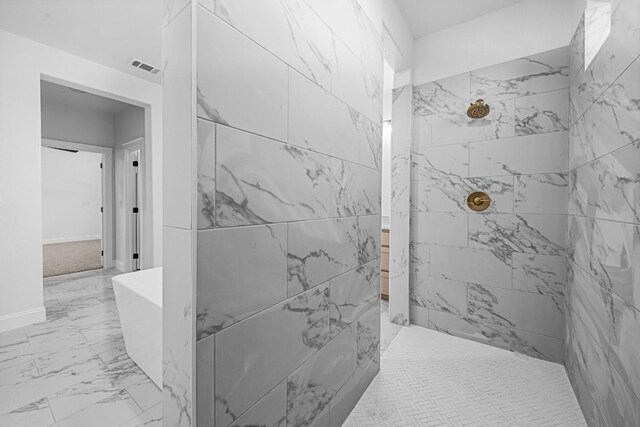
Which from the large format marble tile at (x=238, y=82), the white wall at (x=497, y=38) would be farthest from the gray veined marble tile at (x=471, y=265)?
the large format marble tile at (x=238, y=82)

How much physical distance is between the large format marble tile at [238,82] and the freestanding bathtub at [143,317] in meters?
1.34

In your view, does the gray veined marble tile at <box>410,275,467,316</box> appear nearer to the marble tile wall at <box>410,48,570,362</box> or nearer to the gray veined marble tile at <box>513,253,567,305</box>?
the marble tile wall at <box>410,48,570,362</box>

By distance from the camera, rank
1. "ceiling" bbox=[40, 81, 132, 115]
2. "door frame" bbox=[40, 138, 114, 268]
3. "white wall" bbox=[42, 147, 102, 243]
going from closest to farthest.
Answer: "ceiling" bbox=[40, 81, 132, 115] < "door frame" bbox=[40, 138, 114, 268] < "white wall" bbox=[42, 147, 102, 243]

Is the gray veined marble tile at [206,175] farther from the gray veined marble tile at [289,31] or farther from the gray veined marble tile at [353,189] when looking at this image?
the gray veined marble tile at [353,189]

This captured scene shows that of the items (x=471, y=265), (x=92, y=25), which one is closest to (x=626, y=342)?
(x=471, y=265)

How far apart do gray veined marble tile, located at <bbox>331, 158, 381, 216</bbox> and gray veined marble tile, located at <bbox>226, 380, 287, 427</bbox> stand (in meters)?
0.80

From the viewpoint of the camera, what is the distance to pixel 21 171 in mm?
2771

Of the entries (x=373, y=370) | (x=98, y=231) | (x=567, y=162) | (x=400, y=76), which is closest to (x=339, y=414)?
(x=373, y=370)

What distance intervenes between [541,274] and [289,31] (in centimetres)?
245

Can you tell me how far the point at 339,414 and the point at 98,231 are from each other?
31.4 feet

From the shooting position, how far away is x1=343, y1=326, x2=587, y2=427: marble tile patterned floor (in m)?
1.58

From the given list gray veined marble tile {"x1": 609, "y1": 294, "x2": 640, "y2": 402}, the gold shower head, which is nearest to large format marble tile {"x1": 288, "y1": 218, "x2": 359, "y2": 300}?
gray veined marble tile {"x1": 609, "y1": 294, "x2": 640, "y2": 402}

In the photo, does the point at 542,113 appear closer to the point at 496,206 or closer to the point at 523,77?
the point at 523,77

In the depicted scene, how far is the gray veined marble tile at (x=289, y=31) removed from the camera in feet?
2.89
